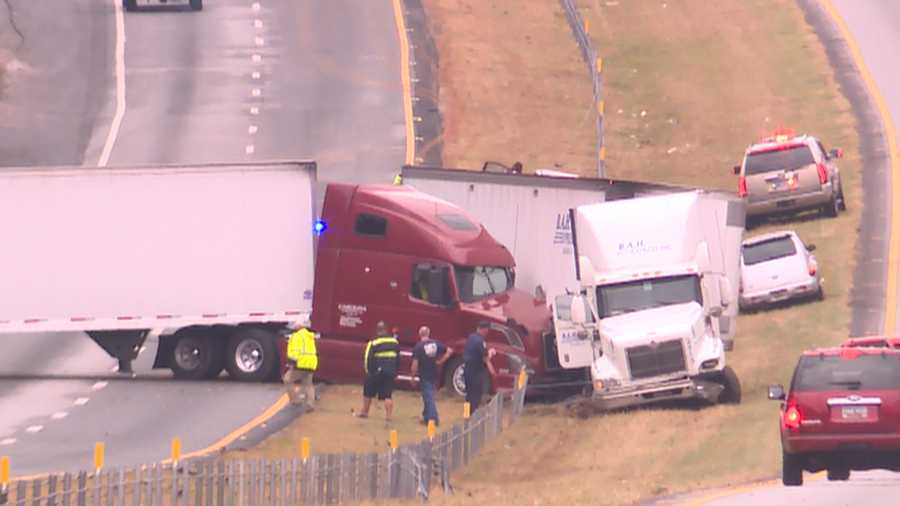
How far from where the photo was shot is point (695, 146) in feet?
204

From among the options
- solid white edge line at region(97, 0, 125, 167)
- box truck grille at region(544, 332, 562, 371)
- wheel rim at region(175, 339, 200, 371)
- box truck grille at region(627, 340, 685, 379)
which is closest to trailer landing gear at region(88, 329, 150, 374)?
wheel rim at region(175, 339, 200, 371)

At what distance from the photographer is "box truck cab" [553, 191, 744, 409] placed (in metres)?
35.2

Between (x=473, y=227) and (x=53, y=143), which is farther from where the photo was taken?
(x=53, y=143)

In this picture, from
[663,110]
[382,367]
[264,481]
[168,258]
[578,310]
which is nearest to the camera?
[264,481]

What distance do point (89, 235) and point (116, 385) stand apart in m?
2.69

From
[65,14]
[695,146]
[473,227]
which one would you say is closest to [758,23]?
[695,146]

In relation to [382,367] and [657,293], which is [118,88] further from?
[382,367]

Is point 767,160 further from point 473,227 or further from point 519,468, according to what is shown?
point 519,468

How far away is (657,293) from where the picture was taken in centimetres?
3606

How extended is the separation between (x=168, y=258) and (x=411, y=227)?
430 centimetres

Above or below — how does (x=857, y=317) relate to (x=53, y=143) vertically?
below

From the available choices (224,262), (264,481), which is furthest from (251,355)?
(264,481)

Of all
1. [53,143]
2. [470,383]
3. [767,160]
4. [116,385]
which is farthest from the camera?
[53,143]

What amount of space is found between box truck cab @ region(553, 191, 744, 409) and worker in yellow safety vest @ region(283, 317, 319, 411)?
4122mm
